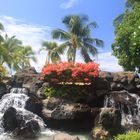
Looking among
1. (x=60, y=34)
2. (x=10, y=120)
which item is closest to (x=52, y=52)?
(x=60, y=34)

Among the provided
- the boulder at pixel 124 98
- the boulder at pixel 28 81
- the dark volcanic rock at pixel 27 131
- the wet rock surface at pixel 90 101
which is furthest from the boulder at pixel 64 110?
the boulder at pixel 28 81

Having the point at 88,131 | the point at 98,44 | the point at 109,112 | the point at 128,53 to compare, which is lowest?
the point at 88,131

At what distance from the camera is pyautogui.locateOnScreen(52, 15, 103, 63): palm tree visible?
41938 mm

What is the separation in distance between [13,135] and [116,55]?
1034cm

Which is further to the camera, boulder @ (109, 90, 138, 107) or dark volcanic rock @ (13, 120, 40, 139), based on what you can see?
boulder @ (109, 90, 138, 107)

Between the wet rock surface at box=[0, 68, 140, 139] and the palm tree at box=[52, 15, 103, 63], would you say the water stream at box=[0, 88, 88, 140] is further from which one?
the palm tree at box=[52, 15, 103, 63]

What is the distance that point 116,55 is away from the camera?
76.4 ft

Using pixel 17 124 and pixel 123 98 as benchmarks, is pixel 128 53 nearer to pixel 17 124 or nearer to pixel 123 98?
pixel 123 98

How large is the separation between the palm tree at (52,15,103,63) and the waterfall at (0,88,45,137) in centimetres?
2065

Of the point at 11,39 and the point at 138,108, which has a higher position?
the point at 11,39

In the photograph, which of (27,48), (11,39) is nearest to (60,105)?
(11,39)

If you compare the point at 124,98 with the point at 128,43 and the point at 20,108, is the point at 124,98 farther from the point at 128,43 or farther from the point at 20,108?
the point at 20,108

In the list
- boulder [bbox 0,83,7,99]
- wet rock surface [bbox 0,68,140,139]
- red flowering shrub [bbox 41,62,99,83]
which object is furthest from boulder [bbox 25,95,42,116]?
boulder [bbox 0,83,7,99]

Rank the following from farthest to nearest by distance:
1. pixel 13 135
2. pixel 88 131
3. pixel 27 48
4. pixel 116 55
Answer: pixel 27 48, pixel 116 55, pixel 88 131, pixel 13 135
